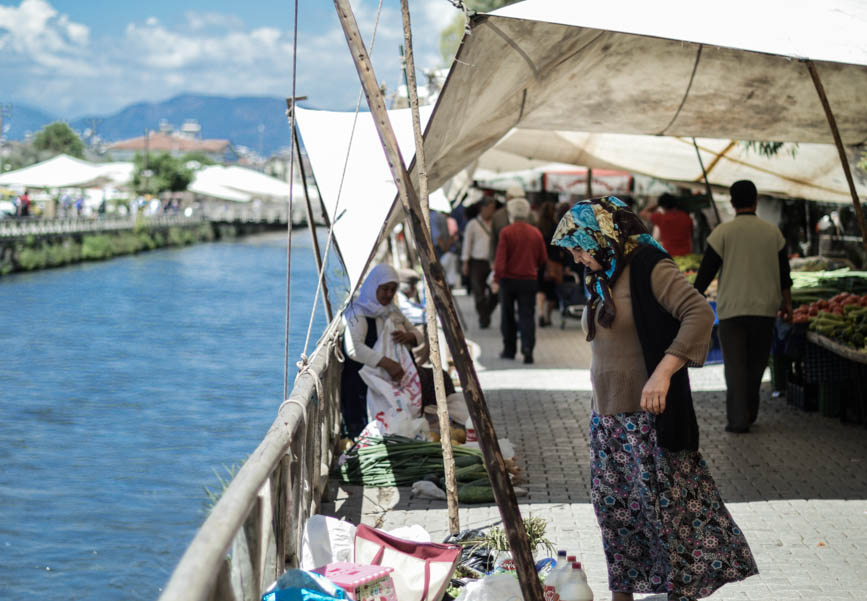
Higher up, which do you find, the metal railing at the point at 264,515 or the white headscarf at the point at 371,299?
the white headscarf at the point at 371,299

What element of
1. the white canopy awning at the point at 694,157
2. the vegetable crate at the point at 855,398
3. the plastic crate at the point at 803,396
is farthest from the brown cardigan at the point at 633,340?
the white canopy awning at the point at 694,157

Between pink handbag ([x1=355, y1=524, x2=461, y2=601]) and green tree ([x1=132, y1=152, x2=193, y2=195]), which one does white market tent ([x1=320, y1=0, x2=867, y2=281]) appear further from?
green tree ([x1=132, y1=152, x2=193, y2=195])

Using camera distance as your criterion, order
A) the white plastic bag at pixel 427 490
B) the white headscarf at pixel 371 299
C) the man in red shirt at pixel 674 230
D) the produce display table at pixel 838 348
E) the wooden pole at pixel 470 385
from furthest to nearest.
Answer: the man in red shirt at pixel 674 230, the white headscarf at pixel 371 299, the produce display table at pixel 838 348, the white plastic bag at pixel 427 490, the wooden pole at pixel 470 385

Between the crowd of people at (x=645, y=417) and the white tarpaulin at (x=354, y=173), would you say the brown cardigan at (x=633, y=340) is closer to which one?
the crowd of people at (x=645, y=417)

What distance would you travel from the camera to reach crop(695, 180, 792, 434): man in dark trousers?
7.72 meters

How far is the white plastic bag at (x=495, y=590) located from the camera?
3.89 metres

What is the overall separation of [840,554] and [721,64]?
3696 millimetres

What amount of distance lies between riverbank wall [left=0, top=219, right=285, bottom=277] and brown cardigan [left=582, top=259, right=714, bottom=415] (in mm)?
33947

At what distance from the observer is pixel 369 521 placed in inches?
233

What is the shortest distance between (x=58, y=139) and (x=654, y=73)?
132 meters

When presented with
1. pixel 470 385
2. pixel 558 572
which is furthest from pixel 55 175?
pixel 470 385

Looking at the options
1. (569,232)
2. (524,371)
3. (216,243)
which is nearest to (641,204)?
(524,371)

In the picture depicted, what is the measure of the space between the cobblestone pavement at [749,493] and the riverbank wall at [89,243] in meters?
29.6

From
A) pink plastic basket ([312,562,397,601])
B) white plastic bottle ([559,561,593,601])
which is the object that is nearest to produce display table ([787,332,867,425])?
white plastic bottle ([559,561,593,601])
